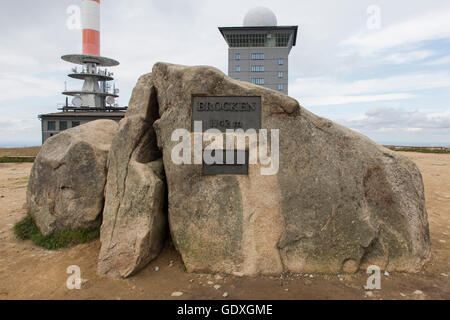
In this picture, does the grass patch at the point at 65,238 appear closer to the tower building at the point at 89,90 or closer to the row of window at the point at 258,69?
the tower building at the point at 89,90

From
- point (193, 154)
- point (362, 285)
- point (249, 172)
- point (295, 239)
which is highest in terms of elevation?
point (193, 154)

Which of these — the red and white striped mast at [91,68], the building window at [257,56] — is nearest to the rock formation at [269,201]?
the red and white striped mast at [91,68]

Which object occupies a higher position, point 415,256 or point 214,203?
point 214,203

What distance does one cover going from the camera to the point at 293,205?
5.48 m

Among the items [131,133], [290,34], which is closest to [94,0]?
[290,34]

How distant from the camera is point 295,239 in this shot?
5.46 meters

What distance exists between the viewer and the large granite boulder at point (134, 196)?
541 cm

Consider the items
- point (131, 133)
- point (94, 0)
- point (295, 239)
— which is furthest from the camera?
point (94, 0)

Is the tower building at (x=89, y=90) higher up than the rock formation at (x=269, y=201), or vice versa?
the tower building at (x=89, y=90)

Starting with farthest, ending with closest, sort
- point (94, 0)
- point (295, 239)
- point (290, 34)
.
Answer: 1. point (290, 34)
2. point (94, 0)
3. point (295, 239)

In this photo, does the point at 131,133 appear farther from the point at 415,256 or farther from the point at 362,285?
the point at 415,256

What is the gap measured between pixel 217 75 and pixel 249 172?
6.78 ft

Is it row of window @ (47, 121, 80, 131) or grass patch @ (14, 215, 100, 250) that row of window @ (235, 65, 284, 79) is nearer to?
row of window @ (47, 121, 80, 131)

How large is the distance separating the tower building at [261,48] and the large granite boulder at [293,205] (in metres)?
58.4
